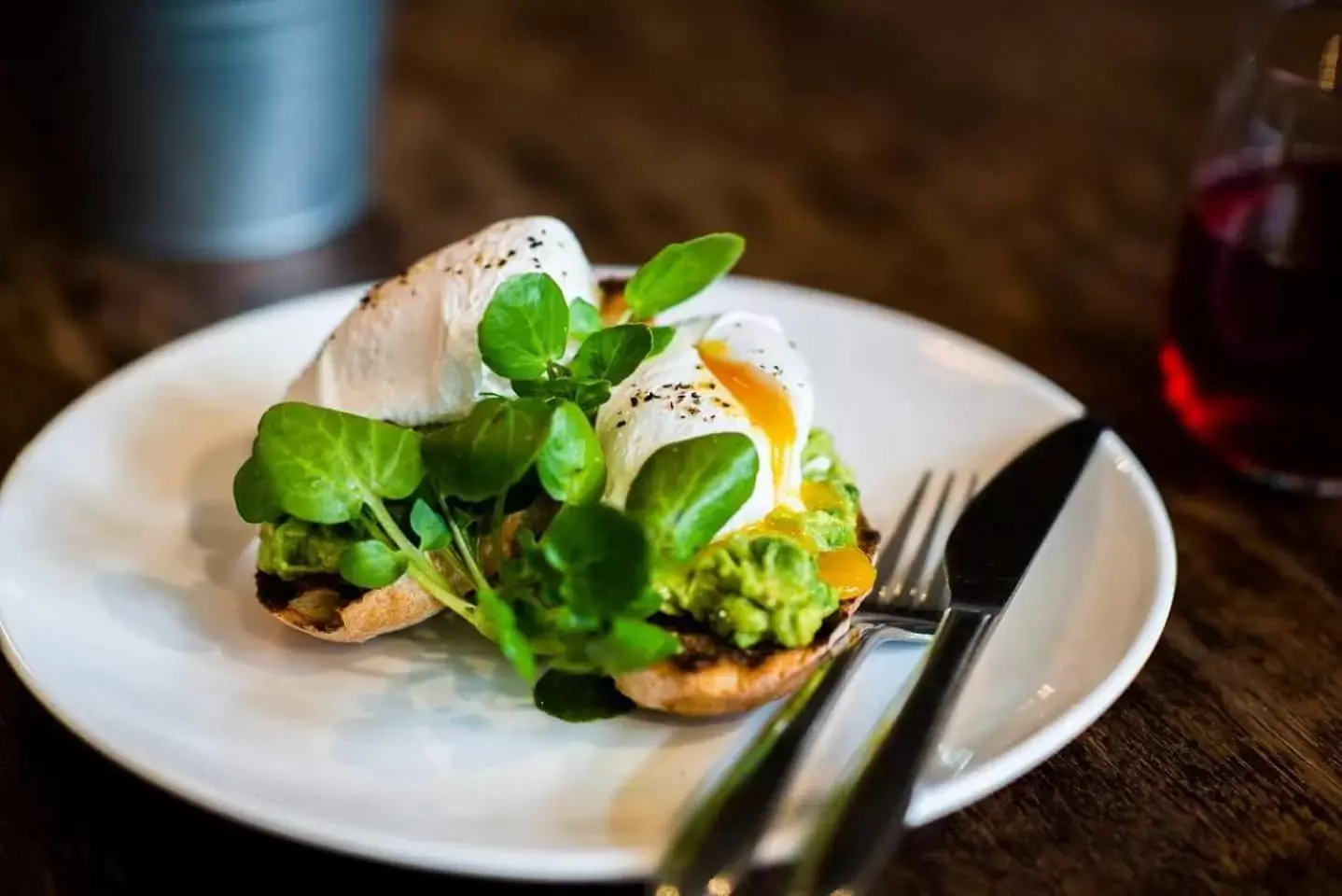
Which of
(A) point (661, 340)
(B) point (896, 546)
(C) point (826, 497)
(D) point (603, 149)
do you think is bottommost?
(D) point (603, 149)

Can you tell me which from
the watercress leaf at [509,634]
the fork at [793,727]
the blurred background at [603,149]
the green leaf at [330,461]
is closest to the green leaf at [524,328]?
the green leaf at [330,461]

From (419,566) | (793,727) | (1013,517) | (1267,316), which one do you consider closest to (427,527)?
(419,566)

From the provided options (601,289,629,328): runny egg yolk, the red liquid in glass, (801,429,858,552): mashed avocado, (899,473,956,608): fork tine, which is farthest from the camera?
the red liquid in glass

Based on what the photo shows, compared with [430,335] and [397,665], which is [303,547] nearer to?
[397,665]

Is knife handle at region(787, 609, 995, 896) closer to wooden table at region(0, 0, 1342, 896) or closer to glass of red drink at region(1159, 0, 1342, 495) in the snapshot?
wooden table at region(0, 0, 1342, 896)

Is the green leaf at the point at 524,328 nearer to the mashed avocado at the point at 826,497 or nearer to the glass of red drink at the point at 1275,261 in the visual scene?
the mashed avocado at the point at 826,497

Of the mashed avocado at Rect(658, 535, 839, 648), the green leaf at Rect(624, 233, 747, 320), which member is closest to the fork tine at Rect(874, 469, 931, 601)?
the mashed avocado at Rect(658, 535, 839, 648)
